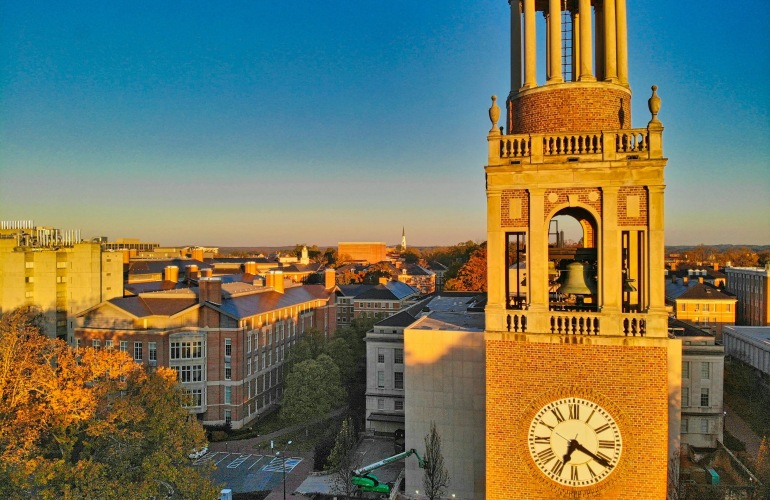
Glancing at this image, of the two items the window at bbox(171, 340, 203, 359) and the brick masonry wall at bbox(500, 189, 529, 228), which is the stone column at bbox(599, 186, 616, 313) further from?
Result: the window at bbox(171, 340, 203, 359)

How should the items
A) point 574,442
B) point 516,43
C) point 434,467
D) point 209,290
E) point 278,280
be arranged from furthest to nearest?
point 278,280
point 209,290
point 434,467
point 516,43
point 574,442

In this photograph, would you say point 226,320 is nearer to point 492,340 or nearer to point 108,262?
point 108,262

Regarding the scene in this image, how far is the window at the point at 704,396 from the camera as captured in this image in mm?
40375

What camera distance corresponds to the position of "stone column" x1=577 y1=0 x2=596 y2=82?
15.0m

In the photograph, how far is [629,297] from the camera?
16578 millimetres

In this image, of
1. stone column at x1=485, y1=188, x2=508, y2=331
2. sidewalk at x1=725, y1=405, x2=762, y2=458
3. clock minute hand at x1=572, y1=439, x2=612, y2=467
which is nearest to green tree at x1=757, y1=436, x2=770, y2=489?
clock minute hand at x1=572, y1=439, x2=612, y2=467

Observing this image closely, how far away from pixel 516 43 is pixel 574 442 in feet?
38.7

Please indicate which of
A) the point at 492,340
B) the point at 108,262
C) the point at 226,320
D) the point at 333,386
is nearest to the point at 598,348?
the point at 492,340

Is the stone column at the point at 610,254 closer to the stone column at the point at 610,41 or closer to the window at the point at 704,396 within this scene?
the stone column at the point at 610,41

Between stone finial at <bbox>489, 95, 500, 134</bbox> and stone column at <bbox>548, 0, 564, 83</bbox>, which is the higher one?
stone column at <bbox>548, 0, 564, 83</bbox>

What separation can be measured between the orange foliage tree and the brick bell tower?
564 inches

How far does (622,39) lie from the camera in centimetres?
1535

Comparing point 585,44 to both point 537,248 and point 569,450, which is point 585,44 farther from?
point 569,450

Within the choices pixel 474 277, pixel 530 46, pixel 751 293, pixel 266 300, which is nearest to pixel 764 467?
pixel 530 46
